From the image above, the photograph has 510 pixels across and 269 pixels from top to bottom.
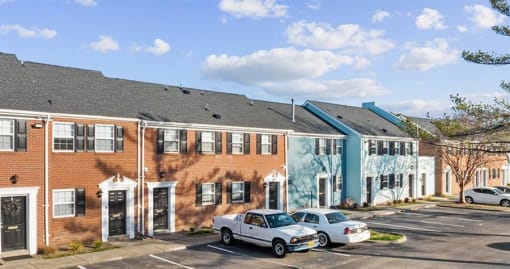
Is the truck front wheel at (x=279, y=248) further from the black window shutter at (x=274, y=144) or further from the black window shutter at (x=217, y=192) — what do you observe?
the black window shutter at (x=274, y=144)

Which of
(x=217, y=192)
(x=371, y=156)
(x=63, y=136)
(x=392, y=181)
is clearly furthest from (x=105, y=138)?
(x=392, y=181)

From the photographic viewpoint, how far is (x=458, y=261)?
18.1 metres

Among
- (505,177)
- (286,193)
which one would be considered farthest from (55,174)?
(505,177)

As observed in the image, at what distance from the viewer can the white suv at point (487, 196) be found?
38.6 metres

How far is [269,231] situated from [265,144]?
1081 centimetres

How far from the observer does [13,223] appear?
18.3 m

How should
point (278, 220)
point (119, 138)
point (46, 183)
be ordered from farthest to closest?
1. point (119, 138)
2. point (278, 220)
3. point (46, 183)

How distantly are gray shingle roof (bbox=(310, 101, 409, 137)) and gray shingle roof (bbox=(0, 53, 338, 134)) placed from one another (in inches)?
295

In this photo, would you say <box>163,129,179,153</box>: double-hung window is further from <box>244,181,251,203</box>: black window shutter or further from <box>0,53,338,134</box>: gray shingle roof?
<box>244,181,251,203</box>: black window shutter

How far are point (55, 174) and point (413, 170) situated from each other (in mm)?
32532

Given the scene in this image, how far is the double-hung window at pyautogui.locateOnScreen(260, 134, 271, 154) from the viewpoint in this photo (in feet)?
94.6

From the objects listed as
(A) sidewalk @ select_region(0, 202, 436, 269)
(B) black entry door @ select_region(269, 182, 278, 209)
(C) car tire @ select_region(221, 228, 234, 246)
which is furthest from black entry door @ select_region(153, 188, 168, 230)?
(B) black entry door @ select_region(269, 182, 278, 209)

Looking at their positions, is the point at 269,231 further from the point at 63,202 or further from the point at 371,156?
the point at 371,156

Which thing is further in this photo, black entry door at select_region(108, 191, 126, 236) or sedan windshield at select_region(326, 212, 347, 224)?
black entry door at select_region(108, 191, 126, 236)
